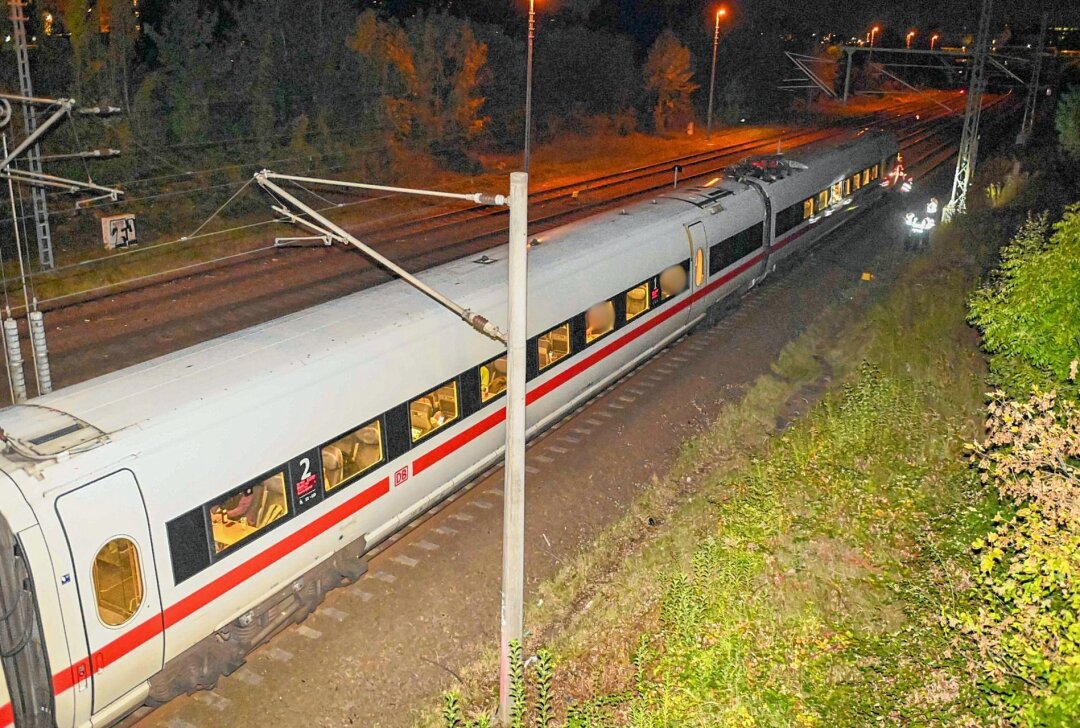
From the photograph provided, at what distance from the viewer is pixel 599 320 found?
15.8 m

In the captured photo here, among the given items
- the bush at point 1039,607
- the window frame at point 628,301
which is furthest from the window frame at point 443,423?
the bush at point 1039,607

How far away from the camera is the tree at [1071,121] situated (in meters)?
36.6

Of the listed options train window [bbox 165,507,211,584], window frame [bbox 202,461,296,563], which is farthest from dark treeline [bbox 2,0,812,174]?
train window [bbox 165,507,211,584]

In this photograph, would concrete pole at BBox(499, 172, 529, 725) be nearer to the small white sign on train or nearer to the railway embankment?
the railway embankment

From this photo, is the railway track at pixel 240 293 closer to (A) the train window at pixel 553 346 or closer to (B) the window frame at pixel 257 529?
(A) the train window at pixel 553 346

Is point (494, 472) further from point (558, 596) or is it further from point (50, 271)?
point (50, 271)

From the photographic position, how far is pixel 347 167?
40094 mm

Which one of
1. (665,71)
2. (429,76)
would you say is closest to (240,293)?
(429,76)

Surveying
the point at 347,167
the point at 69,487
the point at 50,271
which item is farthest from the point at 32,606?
the point at 347,167

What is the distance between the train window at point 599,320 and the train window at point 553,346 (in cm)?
70

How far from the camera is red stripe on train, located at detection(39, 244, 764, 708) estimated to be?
8.00 metres

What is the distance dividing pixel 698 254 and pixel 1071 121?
26067 millimetres

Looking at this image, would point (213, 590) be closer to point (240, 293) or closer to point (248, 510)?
point (248, 510)

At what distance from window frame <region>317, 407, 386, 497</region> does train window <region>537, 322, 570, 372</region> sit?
376 centimetres
